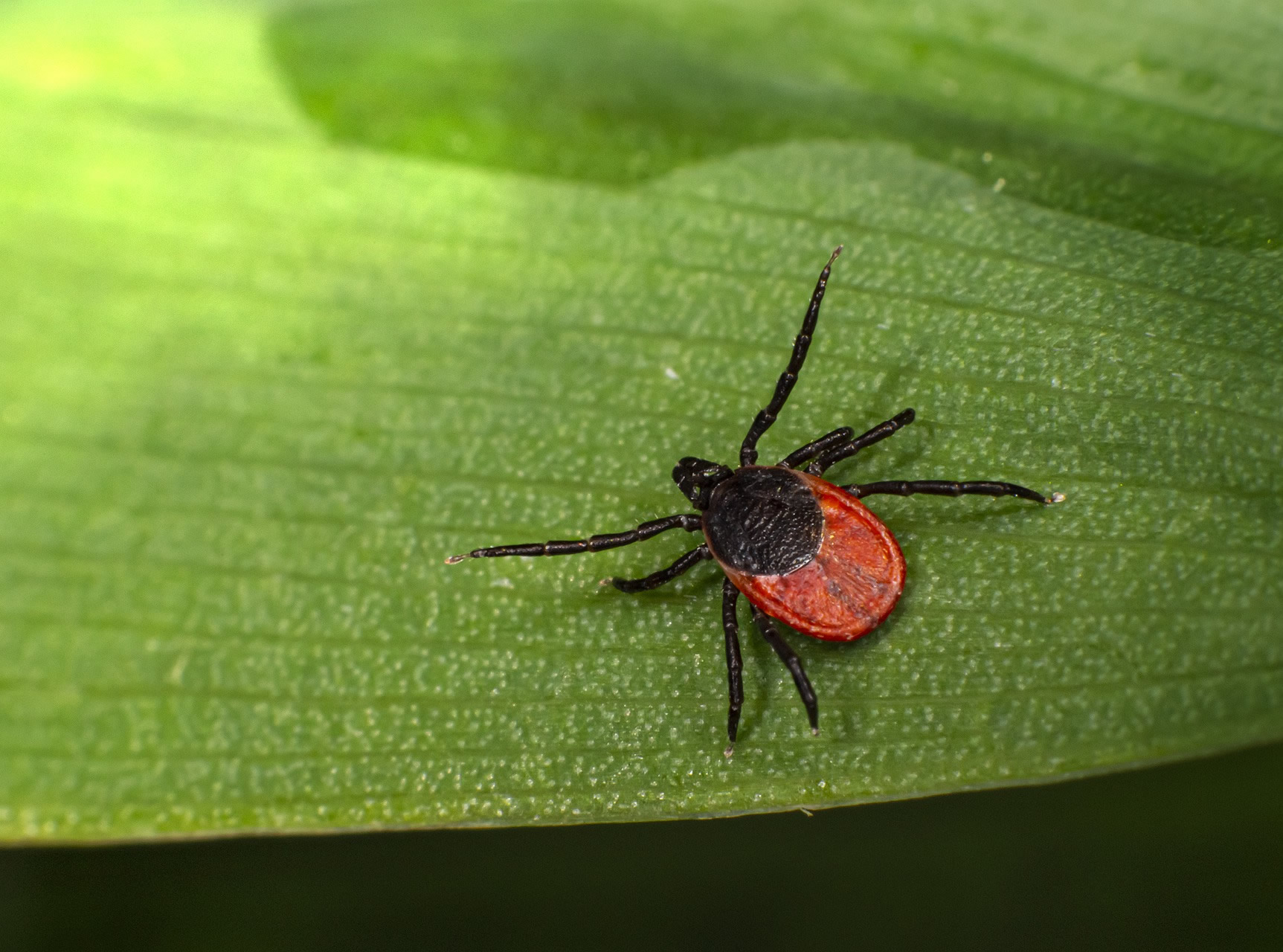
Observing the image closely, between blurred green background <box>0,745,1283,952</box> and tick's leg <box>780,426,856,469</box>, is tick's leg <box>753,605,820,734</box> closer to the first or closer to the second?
tick's leg <box>780,426,856,469</box>

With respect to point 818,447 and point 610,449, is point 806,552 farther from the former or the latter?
point 610,449

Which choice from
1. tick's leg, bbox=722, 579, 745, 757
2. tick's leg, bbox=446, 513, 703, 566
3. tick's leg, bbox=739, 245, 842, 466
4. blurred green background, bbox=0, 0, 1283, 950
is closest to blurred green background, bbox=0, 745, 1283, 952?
blurred green background, bbox=0, 0, 1283, 950

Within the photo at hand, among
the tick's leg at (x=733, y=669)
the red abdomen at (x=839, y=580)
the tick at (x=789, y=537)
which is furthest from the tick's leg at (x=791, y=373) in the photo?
the tick's leg at (x=733, y=669)

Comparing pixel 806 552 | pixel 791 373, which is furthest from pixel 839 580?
pixel 791 373

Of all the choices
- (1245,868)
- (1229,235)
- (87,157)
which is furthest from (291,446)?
(1245,868)

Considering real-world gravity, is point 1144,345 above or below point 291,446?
above

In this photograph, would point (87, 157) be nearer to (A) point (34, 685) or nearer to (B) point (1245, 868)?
(A) point (34, 685)
